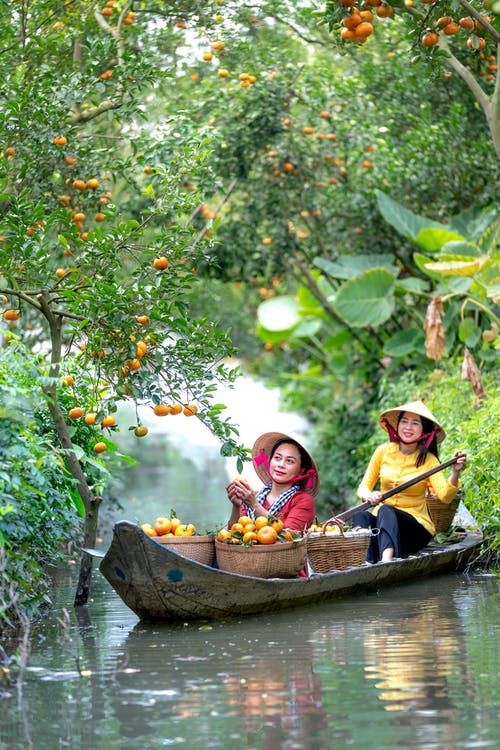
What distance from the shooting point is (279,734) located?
15.0 ft

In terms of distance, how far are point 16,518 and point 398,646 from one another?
215cm

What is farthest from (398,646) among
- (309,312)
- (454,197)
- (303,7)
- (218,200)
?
(309,312)

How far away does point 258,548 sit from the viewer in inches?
271

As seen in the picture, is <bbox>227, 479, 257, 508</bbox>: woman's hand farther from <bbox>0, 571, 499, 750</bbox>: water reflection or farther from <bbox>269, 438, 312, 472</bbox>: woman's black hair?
<bbox>0, 571, 499, 750</bbox>: water reflection

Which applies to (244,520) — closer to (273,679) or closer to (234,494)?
(234,494)

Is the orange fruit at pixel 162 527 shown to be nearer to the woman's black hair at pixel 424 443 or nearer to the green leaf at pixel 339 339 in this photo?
the woman's black hair at pixel 424 443

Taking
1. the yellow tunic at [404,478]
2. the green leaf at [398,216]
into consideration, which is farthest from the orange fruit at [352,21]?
the green leaf at [398,216]

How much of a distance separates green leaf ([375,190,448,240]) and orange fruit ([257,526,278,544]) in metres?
7.33

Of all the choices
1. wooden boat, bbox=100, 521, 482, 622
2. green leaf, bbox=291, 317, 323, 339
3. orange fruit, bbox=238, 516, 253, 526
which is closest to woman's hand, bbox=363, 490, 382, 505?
wooden boat, bbox=100, 521, 482, 622

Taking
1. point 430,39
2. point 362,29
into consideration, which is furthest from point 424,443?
point 362,29

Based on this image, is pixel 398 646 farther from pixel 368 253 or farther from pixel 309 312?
pixel 309 312

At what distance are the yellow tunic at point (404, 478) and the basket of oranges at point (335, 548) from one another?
65 centimetres

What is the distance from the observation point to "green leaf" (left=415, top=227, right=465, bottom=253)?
1316 cm

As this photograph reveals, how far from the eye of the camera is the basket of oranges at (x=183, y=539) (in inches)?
273
